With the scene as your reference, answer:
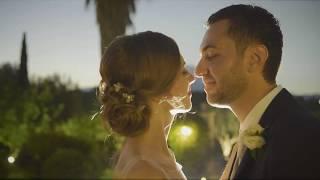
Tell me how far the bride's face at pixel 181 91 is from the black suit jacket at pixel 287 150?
471mm

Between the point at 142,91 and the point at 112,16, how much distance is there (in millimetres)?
11274

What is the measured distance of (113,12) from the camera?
14.0 metres

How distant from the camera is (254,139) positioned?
2.97 meters

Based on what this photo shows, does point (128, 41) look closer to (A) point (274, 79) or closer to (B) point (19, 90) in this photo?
(A) point (274, 79)

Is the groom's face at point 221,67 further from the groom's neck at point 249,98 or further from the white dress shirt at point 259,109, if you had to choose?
the white dress shirt at point 259,109

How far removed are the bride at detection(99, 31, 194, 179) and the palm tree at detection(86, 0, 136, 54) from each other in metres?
10.4

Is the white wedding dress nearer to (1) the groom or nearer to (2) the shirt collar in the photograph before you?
(1) the groom

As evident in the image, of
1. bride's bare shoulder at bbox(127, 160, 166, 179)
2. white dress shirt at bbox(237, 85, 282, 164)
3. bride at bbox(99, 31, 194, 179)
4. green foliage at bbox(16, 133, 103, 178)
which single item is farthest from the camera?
white dress shirt at bbox(237, 85, 282, 164)

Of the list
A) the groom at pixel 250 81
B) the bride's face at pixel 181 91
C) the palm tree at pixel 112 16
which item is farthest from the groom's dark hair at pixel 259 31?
the palm tree at pixel 112 16

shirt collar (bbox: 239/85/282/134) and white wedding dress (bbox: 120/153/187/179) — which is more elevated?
shirt collar (bbox: 239/85/282/134)

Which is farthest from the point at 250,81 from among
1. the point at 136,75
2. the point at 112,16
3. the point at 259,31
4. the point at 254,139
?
the point at 112,16

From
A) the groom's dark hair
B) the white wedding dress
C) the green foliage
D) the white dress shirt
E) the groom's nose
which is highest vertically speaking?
the groom's dark hair

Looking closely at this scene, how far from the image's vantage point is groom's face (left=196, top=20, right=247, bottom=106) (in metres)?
3.51

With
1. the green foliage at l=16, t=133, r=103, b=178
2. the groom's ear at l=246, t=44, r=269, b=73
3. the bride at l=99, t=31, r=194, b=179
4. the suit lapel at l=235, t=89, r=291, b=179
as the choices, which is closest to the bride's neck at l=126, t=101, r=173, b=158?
the bride at l=99, t=31, r=194, b=179
